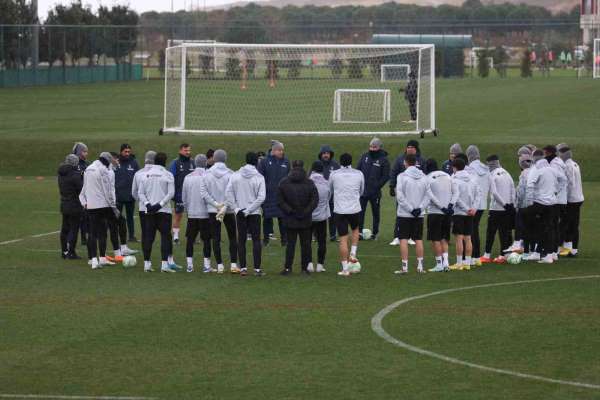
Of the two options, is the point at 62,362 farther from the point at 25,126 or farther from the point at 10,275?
the point at 25,126

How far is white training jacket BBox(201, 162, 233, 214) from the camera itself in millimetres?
20516

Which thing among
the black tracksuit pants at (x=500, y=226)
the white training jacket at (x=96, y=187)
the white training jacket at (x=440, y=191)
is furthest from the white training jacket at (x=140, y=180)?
the black tracksuit pants at (x=500, y=226)

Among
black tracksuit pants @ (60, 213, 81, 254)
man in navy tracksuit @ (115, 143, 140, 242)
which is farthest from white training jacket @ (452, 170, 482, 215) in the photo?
black tracksuit pants @ (60, 213, 81, 254)

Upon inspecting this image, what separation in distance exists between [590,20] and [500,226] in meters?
100

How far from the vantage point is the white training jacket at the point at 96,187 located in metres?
21.2

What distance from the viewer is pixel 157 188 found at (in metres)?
20.7

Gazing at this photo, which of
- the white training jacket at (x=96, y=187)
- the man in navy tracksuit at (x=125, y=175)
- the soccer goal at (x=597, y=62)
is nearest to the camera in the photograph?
the white training jacket at (x=96, y=187)

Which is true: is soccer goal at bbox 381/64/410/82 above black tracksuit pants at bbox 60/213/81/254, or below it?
above

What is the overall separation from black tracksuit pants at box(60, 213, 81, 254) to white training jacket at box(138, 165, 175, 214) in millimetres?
2081

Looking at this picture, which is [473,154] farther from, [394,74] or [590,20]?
[590,20]

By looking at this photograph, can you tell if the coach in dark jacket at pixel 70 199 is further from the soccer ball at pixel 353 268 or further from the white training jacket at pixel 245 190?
the soccer ball at pixel 353 268

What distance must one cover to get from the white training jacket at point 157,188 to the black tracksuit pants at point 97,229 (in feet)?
3.27

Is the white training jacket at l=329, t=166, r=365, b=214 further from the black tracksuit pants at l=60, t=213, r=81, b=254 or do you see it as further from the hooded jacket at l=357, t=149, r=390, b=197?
the black tracksuit pants at l=60, t=213, r=81, b=254

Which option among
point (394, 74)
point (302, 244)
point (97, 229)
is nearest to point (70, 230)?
point (97, 229)
